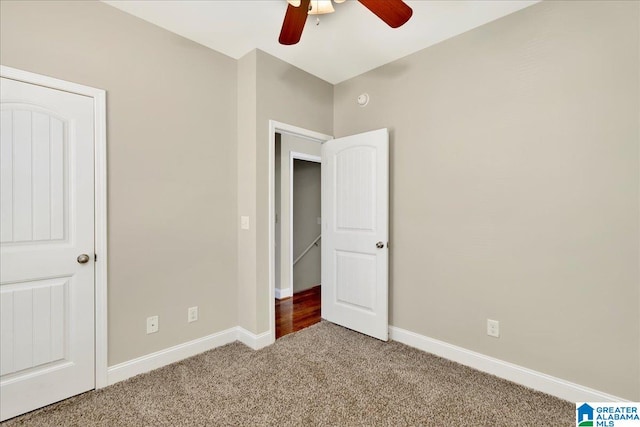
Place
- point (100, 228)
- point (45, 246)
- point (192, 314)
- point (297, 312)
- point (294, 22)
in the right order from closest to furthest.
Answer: point (294, 22) < point (45, 246) < point (100, 228) < point (192, 314) < point (297, 312)

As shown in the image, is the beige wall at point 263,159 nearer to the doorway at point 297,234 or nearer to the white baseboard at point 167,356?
the white baseboard at point 167,356

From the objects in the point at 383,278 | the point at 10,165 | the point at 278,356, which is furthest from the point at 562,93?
the point at 10,165

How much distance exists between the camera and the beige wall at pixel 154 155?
190 centimetres

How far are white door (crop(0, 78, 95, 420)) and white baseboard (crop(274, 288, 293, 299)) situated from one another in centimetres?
237

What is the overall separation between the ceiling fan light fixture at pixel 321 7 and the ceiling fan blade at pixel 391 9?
480 mm

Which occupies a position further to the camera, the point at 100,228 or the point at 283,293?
the point at 283,293

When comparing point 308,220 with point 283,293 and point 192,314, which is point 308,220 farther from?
point 192,314

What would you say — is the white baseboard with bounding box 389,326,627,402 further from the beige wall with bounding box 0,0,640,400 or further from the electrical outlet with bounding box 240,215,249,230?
the electrical outlet with bounding box 240,215,249,230

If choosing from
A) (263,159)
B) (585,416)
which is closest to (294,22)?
(263,159)

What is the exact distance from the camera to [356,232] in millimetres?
2951

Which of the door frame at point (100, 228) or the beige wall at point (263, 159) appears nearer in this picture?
the door frame at point (100, 228)

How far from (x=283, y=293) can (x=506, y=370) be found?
2767mm

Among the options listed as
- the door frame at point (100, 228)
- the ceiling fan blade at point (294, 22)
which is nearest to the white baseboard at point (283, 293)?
the door frame at point (100, 228)

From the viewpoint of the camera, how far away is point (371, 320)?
283cm
